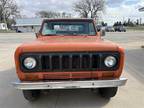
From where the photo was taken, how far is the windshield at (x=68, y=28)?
666cm

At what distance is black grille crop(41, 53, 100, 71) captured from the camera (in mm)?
4805

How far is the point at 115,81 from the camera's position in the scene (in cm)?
481

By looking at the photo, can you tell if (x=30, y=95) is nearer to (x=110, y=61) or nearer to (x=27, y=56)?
(x=27, y=56)

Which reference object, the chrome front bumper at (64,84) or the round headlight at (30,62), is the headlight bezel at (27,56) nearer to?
the round headlight at (30,62)

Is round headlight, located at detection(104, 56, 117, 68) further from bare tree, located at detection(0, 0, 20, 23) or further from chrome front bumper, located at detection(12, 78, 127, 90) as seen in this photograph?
bare tree, located at detection(0, 0, 20, 23)

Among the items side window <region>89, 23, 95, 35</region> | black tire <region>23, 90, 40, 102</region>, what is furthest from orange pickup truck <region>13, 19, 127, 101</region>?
side window <region>89, 23, 95, 35</region>

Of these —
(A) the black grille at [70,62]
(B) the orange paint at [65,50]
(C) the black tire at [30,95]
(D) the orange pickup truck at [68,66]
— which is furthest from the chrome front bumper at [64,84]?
(C) the black tire at [30,95]

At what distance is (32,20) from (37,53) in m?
67.5

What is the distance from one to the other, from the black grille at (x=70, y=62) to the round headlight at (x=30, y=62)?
0.52 feet

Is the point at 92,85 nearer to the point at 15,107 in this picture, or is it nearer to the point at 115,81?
the point at 115,81

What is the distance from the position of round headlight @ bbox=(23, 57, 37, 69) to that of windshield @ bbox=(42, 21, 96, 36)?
1869 millimetres

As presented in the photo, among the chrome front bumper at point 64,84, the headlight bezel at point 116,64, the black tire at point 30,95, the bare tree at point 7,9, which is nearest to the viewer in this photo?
the chrome front bumper at point 64,84

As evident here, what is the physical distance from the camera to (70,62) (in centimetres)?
483

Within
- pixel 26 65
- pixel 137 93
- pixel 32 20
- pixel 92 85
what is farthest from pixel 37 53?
pixel 32 20
